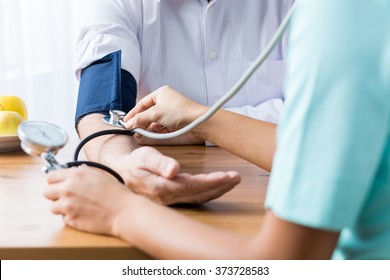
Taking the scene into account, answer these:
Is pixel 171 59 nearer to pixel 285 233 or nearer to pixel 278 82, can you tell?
pixel 278 82

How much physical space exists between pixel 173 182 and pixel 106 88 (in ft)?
2.03

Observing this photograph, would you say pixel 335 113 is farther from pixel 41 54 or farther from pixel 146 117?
pixel 41 54

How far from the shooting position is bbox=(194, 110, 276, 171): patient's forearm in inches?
47.7

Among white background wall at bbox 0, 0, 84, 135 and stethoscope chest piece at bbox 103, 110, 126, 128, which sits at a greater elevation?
stethoscope chest piece at bbox 103, 110, 126, 128

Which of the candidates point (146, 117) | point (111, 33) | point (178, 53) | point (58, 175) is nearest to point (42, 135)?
point (58, 175)

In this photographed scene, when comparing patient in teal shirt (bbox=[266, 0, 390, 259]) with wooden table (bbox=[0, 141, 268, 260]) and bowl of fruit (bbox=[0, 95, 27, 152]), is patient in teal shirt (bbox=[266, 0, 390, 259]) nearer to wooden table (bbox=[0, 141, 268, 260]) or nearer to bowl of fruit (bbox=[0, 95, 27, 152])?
wooden table (bbox=[0, 141, 268, 260])

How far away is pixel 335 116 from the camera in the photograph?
661 mm

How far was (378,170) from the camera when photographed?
721 mm

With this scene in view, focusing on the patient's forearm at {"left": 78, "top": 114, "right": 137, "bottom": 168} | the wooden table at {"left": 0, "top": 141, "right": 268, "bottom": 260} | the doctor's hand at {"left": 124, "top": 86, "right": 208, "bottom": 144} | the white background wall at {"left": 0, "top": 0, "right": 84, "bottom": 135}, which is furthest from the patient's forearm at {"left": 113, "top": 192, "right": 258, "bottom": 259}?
the white background wall at {"left": 0, "top": 0, "right": 84, "bottom": 135}

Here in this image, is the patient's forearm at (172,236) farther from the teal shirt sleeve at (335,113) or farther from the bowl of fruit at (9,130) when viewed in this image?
the bowl of fruit at (9,130)

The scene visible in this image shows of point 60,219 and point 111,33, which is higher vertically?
point 111,33

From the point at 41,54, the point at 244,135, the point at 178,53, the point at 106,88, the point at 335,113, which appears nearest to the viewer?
the point at 335,113

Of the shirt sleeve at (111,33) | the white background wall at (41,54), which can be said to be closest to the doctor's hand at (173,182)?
the shirt sleeve at (111,33)

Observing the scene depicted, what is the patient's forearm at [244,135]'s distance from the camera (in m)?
1.21
